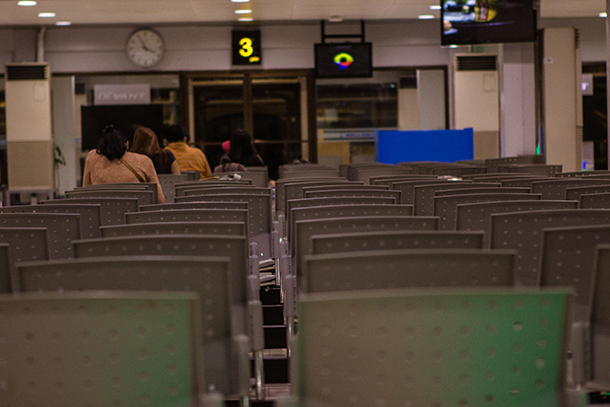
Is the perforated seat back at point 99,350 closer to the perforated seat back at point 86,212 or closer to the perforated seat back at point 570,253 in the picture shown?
the perforated seat back at point 570,253

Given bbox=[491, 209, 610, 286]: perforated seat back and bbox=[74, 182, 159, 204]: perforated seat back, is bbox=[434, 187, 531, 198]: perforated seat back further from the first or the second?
bbox=[74, 182, 159, 204]: perforated seat back

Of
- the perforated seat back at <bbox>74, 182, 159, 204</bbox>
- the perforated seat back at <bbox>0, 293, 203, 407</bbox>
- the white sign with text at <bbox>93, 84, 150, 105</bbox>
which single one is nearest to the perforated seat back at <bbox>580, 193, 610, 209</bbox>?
the perforated seat back at <bbox>0, 293, 203, 407</bbox>

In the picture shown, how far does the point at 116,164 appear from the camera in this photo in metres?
5.59

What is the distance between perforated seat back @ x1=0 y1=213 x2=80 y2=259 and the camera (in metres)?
3.19

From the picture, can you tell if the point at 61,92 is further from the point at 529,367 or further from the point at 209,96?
the point at 529,367

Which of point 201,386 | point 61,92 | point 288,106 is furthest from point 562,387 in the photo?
point 61,92

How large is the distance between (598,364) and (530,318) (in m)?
0.76

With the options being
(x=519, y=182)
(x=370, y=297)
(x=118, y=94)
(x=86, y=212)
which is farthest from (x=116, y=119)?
(x=370, y=297)

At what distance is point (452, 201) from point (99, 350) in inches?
98.6

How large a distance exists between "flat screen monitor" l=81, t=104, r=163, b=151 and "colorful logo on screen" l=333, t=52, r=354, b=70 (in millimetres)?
3458

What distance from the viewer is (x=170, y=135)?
771cm

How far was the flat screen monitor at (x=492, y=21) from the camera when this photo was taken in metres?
8.23

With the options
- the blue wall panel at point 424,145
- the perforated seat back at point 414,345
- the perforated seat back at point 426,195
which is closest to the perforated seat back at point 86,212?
the perforated seat back at point 426,195

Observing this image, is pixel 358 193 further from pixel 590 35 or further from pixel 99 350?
pixel 590 35
